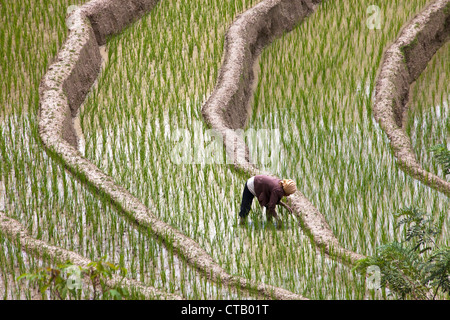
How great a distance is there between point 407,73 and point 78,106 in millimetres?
4296

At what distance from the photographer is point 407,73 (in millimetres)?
8195

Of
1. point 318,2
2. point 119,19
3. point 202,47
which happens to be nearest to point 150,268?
point 202,47

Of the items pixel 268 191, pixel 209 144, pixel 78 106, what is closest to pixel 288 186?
pixel 268 191

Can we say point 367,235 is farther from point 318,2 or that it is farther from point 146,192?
point 318,2

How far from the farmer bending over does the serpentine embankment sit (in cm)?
A: 65

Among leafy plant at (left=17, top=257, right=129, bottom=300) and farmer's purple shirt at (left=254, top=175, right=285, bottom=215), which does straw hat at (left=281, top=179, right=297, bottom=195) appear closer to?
farmer's purple shirt at (left=254, top=175, right=285, bottom=215)

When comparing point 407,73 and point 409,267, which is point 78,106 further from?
point 409,267

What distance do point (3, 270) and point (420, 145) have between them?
15.3 ft

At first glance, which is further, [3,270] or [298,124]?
[298,124]

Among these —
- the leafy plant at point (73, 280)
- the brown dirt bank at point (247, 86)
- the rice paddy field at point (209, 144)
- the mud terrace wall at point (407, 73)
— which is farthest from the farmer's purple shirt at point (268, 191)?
the mud terrace wall at point (407, 73)

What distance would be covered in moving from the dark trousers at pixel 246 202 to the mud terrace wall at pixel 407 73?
71.0 inches

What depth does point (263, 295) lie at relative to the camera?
13.9 feet

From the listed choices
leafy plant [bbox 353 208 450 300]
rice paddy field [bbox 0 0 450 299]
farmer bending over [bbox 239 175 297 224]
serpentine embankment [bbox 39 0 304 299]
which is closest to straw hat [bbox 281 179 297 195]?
farmer bending over [bbox 239 175 297 224]

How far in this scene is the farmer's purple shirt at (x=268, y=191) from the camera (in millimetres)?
5012
